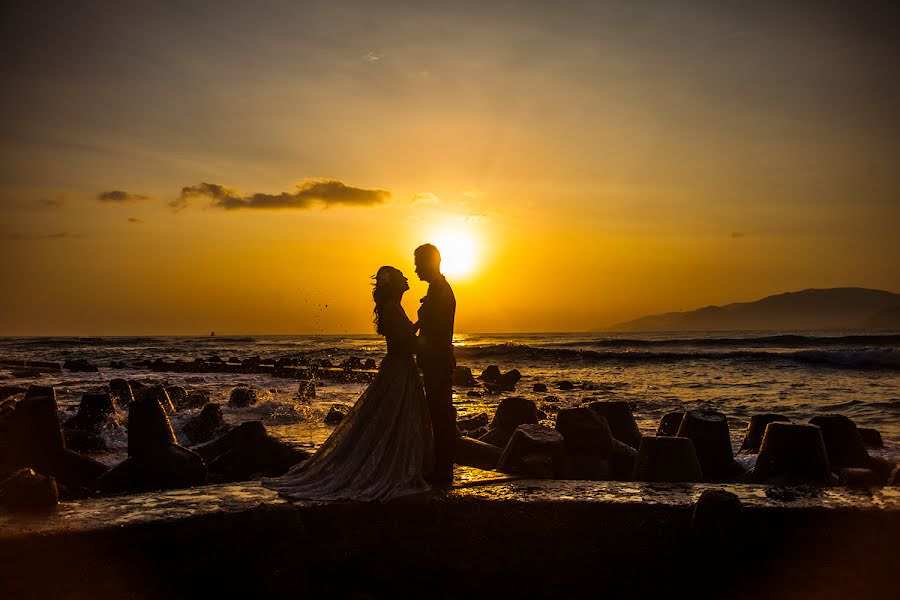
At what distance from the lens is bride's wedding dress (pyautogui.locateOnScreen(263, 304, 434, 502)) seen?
252 inches

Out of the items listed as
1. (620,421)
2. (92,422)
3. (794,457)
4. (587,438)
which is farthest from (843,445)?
(92,422)

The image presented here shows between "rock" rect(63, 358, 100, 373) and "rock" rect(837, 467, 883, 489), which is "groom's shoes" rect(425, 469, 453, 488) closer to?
"rock" rect(837, 467, 883, 489)

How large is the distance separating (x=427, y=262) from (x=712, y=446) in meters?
4.95

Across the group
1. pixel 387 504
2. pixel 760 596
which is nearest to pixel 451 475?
pixel 387 504

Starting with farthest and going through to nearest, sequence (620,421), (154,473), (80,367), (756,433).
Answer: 1. (80,367)
2. (756,433)
3. (620,421)
4. (154,473)

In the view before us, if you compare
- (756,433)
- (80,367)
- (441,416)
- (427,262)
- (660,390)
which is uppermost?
(427,262)

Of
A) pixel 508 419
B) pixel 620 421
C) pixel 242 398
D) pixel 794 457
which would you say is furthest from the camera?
pixel 242 398

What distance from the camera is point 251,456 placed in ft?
31.1

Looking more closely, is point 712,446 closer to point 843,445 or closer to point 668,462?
point 668,462

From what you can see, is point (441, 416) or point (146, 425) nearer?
point (441, 416)

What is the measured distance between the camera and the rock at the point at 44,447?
8336mm

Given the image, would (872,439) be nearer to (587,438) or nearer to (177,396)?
(587,438)

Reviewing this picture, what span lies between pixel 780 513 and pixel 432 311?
371cm

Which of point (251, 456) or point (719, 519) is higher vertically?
point (719, 519)
